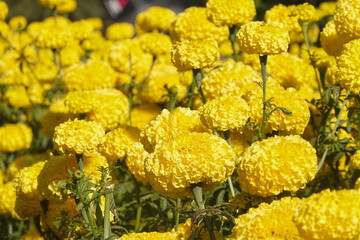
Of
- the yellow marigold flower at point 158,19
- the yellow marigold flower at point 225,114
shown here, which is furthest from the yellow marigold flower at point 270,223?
the yellow marigold flower at point 158,19

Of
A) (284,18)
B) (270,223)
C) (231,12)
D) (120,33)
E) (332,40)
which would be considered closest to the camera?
(270,223)

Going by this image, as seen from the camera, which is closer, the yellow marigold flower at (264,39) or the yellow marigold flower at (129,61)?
the yellow marigold flower at (264,39)

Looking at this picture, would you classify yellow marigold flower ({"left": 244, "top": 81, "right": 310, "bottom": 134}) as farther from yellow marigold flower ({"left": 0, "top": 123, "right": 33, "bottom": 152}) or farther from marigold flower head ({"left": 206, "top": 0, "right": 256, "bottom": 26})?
yellow marigold flower ({"left": 0, "top": 123, "right": 33, "bottom": 152})

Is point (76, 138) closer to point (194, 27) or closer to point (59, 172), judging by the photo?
point (59, 172)

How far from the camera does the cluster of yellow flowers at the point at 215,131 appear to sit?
1.69 metres

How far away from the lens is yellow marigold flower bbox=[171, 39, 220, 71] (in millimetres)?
2357

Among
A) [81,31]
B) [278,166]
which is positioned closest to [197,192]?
[278,166]

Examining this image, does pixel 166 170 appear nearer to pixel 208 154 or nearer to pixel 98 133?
pixel 208 154

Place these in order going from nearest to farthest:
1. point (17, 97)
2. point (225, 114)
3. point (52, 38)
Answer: point (225, 114) < point (52, 38) < point (17, 97)

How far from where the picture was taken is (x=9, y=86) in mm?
4430

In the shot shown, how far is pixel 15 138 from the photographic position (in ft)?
13.3

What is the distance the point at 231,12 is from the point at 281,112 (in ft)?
2.87

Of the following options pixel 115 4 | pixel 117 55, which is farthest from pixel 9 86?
pixel 115 4

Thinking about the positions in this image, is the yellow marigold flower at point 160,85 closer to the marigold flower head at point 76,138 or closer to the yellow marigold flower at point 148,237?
the marigold flower head at point 76,138
